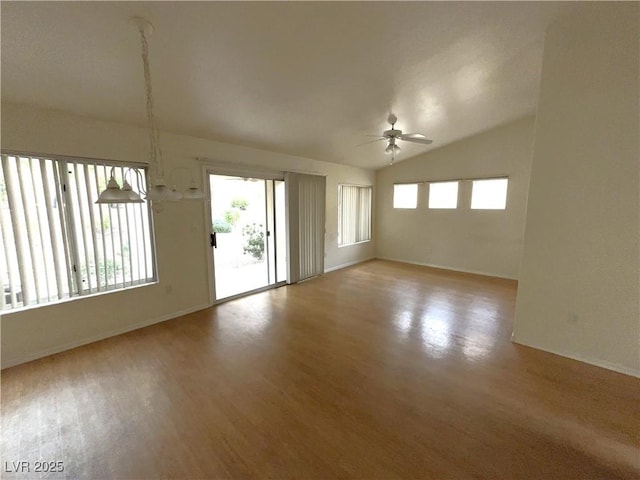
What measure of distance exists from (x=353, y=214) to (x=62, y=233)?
5.42m

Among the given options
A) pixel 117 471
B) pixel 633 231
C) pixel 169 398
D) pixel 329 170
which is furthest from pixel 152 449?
pixel 329 170

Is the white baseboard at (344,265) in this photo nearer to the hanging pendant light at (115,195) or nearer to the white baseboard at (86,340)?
the white baseboard at (86,340)

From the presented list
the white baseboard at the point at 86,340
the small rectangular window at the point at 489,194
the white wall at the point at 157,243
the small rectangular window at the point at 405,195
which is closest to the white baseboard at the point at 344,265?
the small rectangular window at the point at 405,195

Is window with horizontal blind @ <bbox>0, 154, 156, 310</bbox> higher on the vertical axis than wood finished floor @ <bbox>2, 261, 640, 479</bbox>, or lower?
higher

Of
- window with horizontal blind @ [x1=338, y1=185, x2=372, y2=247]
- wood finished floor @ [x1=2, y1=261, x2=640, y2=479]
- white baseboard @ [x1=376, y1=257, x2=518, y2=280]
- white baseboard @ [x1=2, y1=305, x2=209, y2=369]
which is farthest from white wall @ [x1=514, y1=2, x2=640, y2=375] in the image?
white baseboard @ [x1=2, y1=305, x2=209, y2=369]

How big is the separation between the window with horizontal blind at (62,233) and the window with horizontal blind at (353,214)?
4.13 metres

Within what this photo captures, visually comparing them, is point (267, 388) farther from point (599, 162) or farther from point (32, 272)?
point (599, 162)

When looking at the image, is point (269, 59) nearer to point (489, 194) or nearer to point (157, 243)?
point (157, 243)

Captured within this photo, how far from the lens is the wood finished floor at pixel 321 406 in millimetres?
1575

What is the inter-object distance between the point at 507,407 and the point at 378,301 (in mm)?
2260

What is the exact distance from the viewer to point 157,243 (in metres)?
3.39

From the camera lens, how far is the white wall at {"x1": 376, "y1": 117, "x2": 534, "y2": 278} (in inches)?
205

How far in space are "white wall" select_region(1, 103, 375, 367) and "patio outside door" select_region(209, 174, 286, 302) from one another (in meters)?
0.84

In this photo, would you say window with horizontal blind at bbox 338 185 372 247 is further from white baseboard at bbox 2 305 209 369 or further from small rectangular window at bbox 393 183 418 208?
white baseboard at bbox 2 305 209 369
